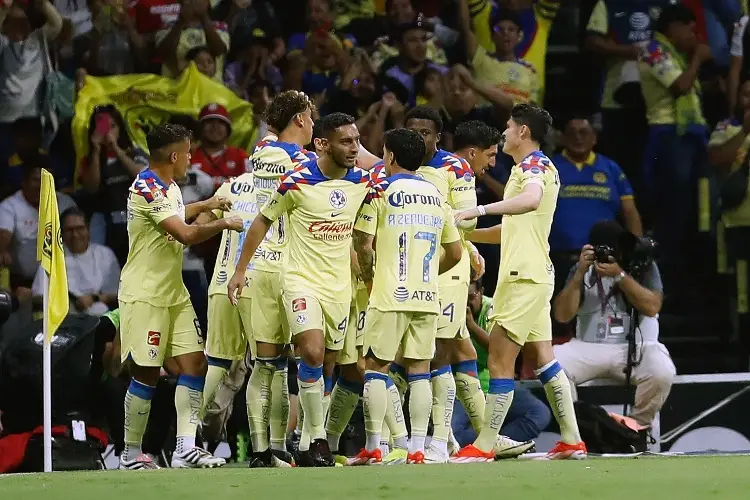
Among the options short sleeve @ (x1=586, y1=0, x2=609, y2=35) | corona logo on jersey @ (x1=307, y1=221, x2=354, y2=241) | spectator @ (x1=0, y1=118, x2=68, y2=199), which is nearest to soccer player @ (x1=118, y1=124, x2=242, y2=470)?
corona logo on jersey @ (x1=307, y1=221, x2=354, y2=241)

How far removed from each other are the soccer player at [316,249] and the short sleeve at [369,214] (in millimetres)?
62

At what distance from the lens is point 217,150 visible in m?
15.0

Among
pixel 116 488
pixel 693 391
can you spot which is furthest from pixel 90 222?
pixel 116 488

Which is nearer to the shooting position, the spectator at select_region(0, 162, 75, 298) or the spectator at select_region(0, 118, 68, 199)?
the spectator at select_region(0, 162, 75, 298)

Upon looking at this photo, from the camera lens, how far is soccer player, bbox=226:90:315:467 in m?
11.0

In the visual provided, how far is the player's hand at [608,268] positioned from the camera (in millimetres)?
13289

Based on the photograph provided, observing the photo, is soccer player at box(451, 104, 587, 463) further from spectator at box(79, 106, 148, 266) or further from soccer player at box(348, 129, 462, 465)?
spectator at box(79, 106, 148, 266)

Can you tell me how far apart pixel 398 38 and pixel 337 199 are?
19.6 ft

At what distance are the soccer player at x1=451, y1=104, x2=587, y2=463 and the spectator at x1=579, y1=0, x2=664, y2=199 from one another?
19.7 feet

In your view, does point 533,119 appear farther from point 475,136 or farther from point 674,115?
point 674,115

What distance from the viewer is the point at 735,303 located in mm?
16422

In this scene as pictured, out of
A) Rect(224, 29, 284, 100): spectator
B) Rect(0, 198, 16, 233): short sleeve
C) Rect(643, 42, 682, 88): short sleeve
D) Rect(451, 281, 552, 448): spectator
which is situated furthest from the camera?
Rect(643, 42, 682, 88): short sleeve

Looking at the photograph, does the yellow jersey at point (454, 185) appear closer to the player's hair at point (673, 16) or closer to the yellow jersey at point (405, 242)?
the yellow jersey at point (405, 242)

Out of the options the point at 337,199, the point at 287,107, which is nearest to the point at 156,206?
the point at 287,107
